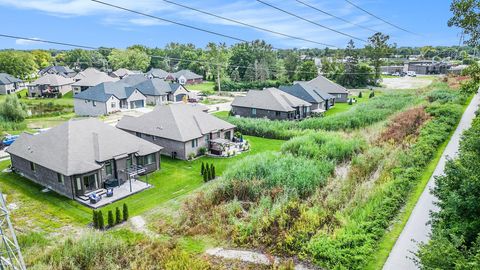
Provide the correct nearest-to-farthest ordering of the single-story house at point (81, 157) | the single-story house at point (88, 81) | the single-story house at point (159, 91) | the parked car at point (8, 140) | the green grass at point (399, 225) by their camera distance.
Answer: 1. the green grass at point (399, 225)
2. the single-story house at point (81, 157)
3. the parked car at point (8, 140)
4. the single-story house at point (159, 91)
5. the single-story house at point (88, 81)

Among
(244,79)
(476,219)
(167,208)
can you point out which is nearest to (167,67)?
(244,79)

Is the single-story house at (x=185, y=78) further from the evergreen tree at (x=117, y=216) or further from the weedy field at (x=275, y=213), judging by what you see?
the evergreen tree at (x=117, y=216)

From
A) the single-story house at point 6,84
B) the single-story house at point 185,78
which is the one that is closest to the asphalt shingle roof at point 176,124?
the single-story house at point 6,84

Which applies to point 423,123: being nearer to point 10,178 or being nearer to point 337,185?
point 337,185

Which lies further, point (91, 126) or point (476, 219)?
point (91, 126)

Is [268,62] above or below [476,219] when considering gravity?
above

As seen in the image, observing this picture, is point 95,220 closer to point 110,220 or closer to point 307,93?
point 110,220

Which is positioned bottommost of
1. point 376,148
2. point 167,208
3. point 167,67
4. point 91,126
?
point 167,208
